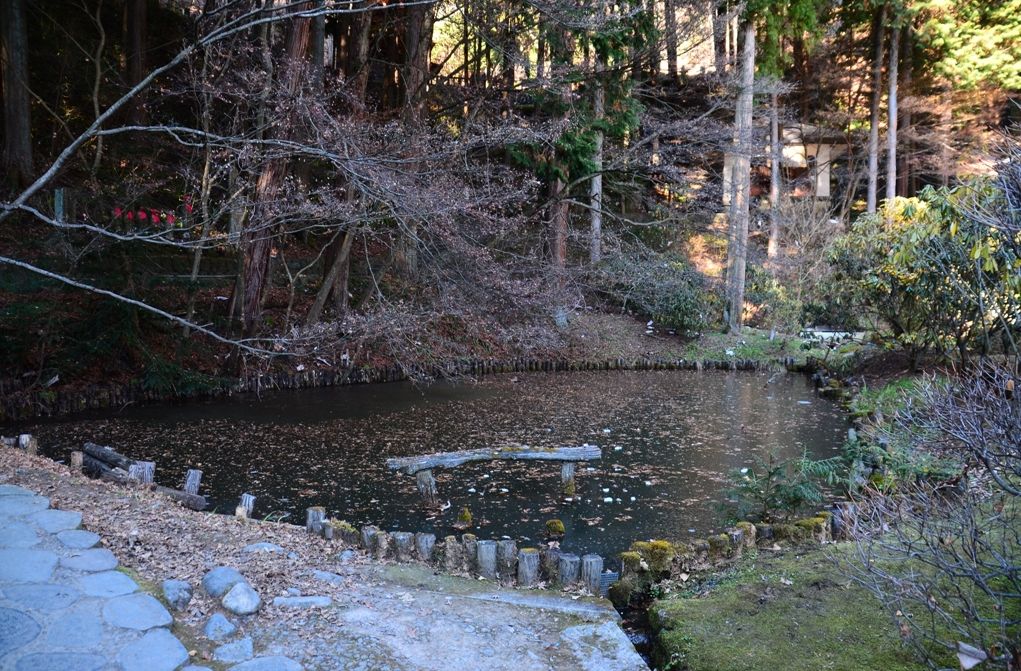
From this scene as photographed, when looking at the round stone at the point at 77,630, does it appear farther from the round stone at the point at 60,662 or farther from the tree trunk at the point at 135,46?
the tree trunk at the point at 135,46

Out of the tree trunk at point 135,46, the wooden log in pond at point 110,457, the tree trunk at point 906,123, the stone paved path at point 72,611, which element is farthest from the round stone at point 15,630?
the tree trunk at point 906,123

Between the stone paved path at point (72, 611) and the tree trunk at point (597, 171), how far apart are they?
1274 centimetres

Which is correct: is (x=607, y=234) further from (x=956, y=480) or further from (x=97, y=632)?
(x=97, y=632)

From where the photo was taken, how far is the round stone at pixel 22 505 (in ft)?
14.1

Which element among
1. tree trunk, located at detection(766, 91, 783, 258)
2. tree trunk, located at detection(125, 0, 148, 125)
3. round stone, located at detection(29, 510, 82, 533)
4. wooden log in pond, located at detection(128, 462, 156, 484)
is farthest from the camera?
tree trunk, located at detection(766, 91, 783, 258)

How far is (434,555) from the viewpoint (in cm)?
517

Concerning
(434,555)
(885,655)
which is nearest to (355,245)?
(434,555)

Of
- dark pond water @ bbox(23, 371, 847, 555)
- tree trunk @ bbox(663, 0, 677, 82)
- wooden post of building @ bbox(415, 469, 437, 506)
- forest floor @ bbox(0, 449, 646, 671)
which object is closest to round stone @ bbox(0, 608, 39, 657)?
forest floor @ bbox(0, 449, 646, 671)

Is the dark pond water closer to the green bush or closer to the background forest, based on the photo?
the background forest

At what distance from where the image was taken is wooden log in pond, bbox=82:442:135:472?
22.4 ft

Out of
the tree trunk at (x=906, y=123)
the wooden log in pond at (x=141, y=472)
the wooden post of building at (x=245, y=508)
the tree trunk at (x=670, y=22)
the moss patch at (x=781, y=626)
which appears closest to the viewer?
the moss patch at (x=781, y=626)

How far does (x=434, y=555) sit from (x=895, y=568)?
2911 mm

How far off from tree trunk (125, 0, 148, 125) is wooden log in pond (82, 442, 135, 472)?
11501 millimetres

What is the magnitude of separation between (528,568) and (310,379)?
8.77 m
